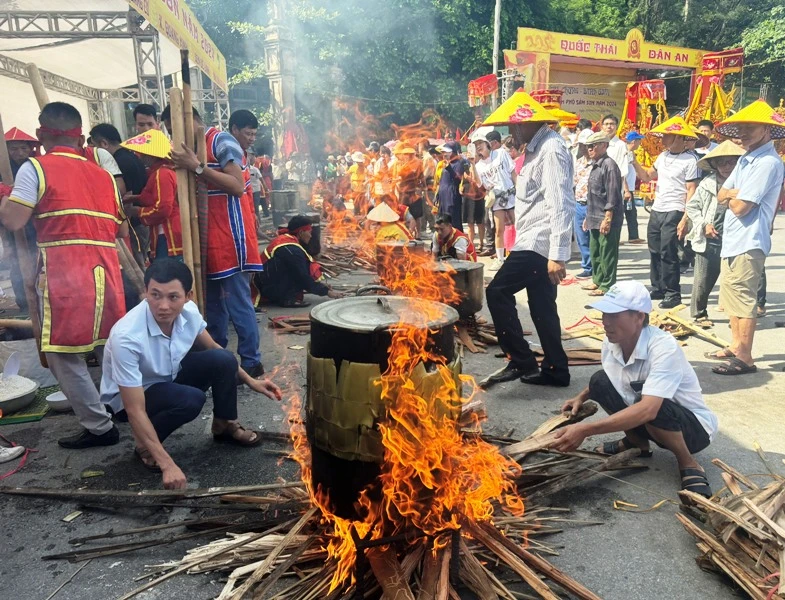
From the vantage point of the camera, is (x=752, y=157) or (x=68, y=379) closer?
(x=68, y=379)

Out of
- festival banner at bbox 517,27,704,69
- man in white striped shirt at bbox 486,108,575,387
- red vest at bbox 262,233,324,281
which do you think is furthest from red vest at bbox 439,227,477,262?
festival banner at bbox 517,27,704,69

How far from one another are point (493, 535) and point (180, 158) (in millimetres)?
3198

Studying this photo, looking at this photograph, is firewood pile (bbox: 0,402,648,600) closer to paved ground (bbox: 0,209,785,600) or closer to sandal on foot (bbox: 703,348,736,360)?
paved ground (bbox: 0,209,785,600)

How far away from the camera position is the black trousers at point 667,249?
7.11 m

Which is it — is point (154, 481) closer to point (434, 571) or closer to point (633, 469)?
point (434, 571)

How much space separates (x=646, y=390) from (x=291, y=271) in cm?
514

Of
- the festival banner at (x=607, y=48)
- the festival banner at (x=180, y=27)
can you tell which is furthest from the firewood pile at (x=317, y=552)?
the festival banner at (x=607, y=48)

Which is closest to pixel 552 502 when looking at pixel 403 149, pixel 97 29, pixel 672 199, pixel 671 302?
pixel 671 302

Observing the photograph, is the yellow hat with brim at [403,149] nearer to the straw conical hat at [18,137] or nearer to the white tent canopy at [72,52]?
the white tent canopy at [72,52]

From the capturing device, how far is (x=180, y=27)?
7.69 m

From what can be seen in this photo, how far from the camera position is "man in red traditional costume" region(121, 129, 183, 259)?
479 centimetres

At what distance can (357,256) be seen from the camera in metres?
11.0

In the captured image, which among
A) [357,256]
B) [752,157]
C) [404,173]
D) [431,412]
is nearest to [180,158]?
[431,412]

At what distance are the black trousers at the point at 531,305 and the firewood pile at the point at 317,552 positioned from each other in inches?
71.1
